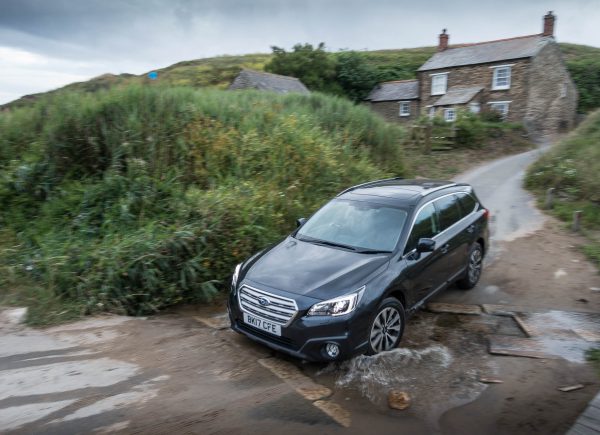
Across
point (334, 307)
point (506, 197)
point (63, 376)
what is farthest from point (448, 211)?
point (506, 197)

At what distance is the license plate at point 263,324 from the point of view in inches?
177

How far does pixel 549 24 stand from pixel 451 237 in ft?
112

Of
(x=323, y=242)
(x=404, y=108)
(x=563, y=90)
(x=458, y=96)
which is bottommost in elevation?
(x=323, y=242)

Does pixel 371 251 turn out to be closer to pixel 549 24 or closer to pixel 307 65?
pixel 549 24

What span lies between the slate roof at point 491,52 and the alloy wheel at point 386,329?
3278 centimetres

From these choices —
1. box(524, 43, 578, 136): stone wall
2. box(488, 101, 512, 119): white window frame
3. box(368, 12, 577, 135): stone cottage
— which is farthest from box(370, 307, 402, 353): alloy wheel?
box(488, 101, 512, 119): white window frame

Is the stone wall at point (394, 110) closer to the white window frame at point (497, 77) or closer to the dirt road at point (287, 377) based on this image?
the white window frame at point (497, 77)

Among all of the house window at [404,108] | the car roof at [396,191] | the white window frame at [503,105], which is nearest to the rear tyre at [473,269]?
the car roof at [396,191]

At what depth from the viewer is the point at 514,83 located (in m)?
32.5

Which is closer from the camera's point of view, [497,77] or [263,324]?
[263,324]

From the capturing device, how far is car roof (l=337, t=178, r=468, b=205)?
5.87 metres

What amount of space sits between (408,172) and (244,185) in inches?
346

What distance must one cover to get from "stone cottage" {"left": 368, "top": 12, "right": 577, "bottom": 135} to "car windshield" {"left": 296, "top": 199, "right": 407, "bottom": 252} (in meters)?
27.6

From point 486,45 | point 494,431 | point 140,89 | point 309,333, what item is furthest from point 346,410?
point 486,45
